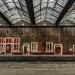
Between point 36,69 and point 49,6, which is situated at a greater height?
point 49,6

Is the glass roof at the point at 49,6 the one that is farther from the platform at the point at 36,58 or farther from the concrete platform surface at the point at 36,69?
the concrete platform surface at the point at 36,69

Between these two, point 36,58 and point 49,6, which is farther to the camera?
point 49,6

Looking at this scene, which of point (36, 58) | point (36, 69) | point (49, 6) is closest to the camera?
point (36, 69)

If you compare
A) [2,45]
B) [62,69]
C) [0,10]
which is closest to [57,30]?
[0,10]

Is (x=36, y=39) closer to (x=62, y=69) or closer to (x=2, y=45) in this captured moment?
(x=2, y=45)

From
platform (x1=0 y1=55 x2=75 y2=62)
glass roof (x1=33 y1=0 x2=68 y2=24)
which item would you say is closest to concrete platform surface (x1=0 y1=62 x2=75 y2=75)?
platform (x1=0 y1=55 x2=75 y2=62)

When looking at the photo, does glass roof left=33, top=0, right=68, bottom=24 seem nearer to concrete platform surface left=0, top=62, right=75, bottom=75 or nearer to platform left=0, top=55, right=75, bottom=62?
platform left=0, top=55, right=75, bottom=62

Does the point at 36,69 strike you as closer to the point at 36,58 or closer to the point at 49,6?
the point at 36,58

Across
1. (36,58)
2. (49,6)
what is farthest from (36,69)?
(49,6)

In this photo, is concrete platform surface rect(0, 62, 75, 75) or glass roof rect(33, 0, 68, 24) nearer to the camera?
concrete platform surface rect(0, 62, 75, 75)

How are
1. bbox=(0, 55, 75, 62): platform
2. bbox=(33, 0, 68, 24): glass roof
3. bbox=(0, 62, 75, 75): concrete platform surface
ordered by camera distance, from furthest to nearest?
bbox=(33, 0, 68, 24): glass roof, bbox=(0, 55, 75, 62): platform, bbox=(0, 62, 75, 75): concrete platform surface

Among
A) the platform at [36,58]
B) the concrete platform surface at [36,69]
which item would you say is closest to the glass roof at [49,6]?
the platform at [36,58]

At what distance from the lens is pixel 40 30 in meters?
46.8

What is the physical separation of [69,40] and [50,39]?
3.93 meters
